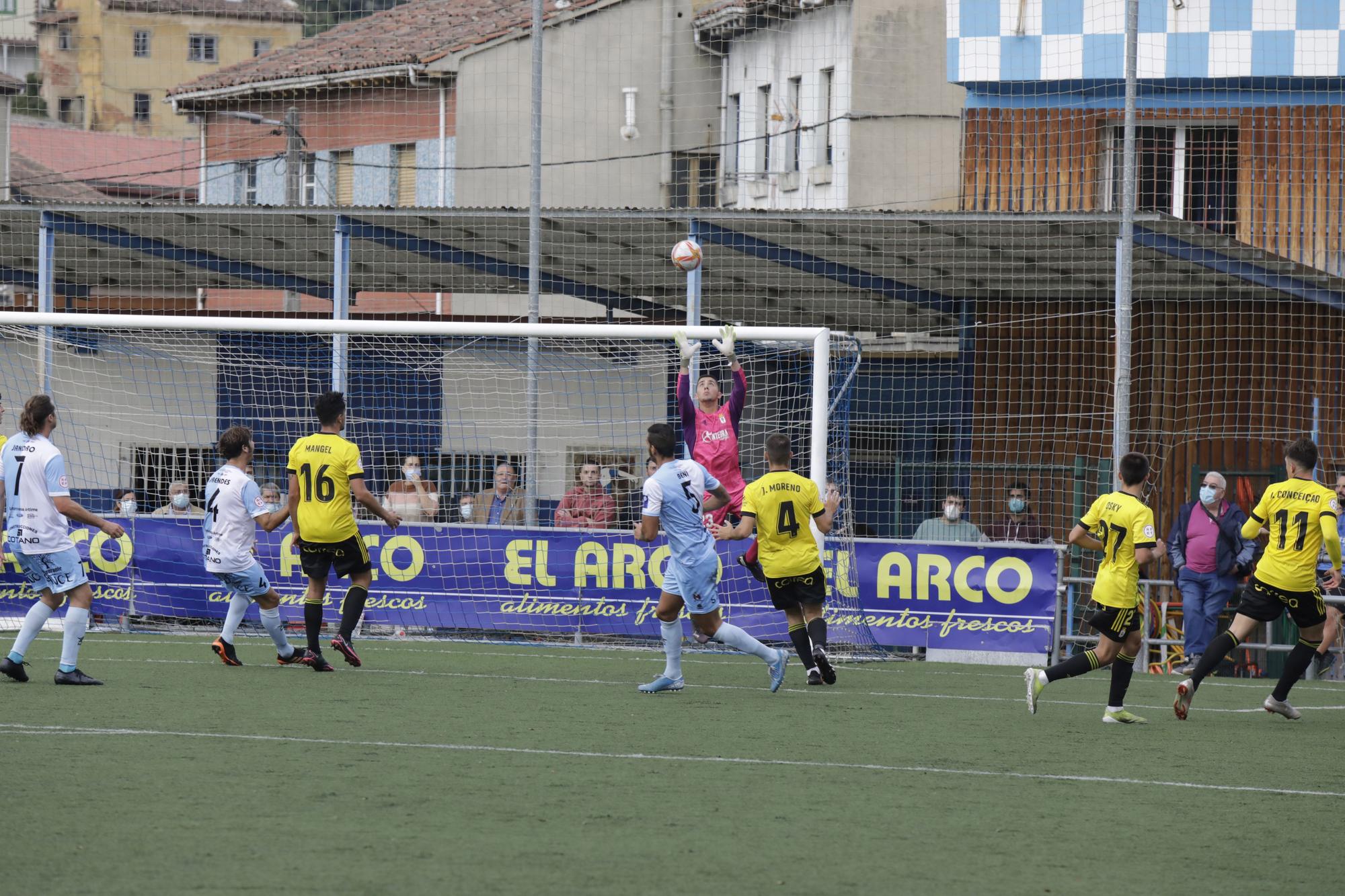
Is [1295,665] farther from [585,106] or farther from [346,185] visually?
[346,185]

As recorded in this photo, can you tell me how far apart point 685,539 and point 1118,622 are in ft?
8.68

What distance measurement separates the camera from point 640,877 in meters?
5.61

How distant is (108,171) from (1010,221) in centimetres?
3707

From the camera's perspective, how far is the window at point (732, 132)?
25609 millimetres

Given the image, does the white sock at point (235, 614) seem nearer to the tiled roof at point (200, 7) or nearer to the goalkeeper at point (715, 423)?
the goalkeeper at point (715, 423)

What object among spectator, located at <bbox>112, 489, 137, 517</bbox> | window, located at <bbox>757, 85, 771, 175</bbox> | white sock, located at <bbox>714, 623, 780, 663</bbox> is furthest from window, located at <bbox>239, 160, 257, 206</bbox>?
white sock, located at <bbox>714, 623, 780, 663</bbox>

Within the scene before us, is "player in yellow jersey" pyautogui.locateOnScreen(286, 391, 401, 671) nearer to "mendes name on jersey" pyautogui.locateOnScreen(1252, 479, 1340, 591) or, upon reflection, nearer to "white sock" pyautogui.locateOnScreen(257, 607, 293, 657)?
"white sock" pyautogui.locateOnScreen(257, 607, 293, 657)

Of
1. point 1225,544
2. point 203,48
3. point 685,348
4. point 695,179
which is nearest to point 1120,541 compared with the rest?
point 685,348

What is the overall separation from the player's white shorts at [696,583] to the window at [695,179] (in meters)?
17.2

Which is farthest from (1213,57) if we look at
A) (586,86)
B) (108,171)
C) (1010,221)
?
(108,171)

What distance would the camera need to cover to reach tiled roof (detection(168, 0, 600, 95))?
83.6 ft

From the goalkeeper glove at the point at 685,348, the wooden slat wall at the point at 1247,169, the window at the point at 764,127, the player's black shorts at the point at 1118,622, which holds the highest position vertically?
the window at the point at 764,127

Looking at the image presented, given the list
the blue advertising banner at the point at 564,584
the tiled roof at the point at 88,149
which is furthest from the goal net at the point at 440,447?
the tiled roof at the point at 88,149

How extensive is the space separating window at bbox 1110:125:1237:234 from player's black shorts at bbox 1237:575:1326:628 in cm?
1001
